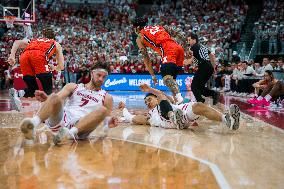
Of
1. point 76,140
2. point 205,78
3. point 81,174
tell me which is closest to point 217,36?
point 205,78

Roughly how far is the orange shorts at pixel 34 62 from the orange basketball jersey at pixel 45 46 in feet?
0.24

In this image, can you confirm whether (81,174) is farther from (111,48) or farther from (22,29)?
(22,29)

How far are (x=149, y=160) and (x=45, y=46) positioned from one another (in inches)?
174

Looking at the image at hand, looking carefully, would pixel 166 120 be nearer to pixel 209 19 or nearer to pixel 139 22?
pixel 139 22

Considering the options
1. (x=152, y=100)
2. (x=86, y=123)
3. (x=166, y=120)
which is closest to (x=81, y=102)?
(x=86, y=123)

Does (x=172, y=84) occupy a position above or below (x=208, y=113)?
above

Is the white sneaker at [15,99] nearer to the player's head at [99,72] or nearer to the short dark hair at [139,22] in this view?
the short dark hair at [139,22]

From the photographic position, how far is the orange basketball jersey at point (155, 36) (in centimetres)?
788

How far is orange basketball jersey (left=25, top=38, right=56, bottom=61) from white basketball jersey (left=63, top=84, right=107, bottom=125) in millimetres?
2874

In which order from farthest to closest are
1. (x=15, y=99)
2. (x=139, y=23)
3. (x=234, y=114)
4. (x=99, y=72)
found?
1. (x=15, y=99)
2. (x=139, y=23)
3. (x=234, y=114)
4. (x=99, y=72)

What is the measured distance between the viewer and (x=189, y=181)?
3234mm

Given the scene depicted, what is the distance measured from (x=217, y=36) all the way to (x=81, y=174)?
70.1 ft

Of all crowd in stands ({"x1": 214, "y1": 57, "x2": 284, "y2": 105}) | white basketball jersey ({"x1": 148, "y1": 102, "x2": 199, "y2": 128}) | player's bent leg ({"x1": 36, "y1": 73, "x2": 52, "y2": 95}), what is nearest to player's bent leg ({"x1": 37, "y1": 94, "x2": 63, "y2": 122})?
white basketball jersey ({"x1": 148, "y1": 102, "x2": 199, "y2": 128})

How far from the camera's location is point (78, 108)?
5117 mm
